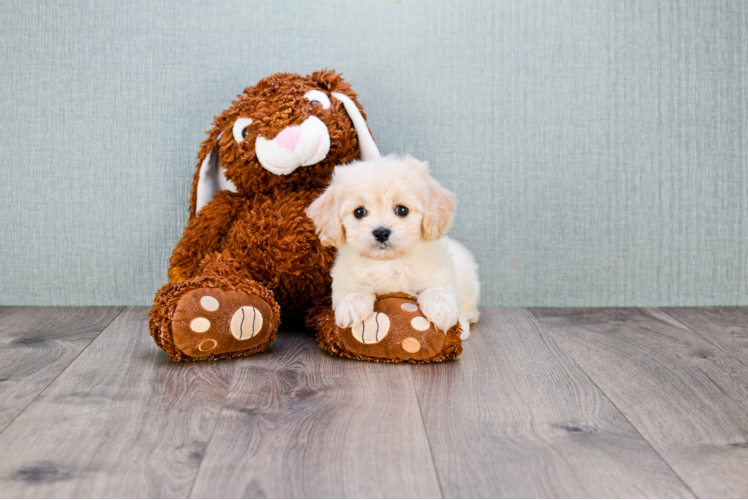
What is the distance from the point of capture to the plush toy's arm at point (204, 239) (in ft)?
5.64

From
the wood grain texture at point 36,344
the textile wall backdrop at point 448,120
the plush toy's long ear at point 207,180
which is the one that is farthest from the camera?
the textile wall backdrop at point 448,120

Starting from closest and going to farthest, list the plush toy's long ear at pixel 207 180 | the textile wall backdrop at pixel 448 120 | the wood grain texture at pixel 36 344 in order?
the wood grain texture at pixel 36 344, the plush toy's long ear at pixel 207 180, the textile wall backdrop at pixel 448 120

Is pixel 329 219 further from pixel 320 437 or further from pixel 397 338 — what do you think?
pixel 320 437

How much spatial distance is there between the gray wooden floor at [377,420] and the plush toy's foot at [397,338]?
0.11ft

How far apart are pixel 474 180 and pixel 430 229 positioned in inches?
24.4

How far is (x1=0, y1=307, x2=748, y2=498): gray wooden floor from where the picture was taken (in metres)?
0.92

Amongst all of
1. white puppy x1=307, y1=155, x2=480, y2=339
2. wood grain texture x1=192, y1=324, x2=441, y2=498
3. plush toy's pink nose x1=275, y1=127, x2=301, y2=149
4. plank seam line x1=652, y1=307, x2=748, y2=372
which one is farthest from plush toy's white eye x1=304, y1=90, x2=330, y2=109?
plank seam line x1=652, y1=307, x2=748, y2=372

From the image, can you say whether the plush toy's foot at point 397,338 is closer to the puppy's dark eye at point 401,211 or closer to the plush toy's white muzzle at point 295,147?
the puppy's dark eye at point 401,211

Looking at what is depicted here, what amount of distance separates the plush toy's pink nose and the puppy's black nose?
1.18 ft

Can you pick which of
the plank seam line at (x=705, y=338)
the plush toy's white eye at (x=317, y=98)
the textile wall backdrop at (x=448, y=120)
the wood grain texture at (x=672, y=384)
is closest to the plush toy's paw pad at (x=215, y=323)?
the plush toy's white eye at (x=317, y=98)

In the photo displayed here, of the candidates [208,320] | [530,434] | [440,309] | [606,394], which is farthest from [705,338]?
[208,320]

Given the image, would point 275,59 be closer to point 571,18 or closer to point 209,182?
point 209,182

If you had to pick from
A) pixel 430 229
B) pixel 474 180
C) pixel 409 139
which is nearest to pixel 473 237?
pixel 474 180

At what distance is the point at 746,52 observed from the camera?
6.59 feet
